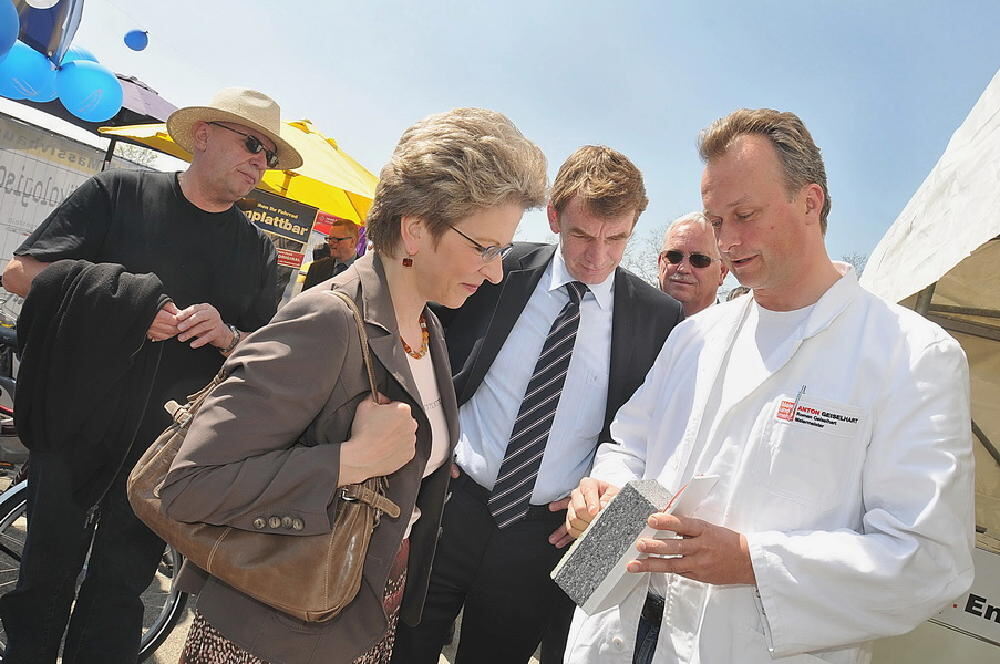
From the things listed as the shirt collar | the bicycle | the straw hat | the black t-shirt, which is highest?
the straw hat

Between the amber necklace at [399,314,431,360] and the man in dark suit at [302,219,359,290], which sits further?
the man in dark suit at [302,219,359,290]

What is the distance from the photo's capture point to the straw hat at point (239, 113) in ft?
10.0

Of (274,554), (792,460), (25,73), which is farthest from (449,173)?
(25,73)

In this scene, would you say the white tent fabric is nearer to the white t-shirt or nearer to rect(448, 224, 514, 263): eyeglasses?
rect(448, 224, 514, 263): eyeglasses

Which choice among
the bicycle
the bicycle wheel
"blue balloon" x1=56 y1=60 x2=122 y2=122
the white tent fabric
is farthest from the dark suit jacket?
"blue balloon" x1=56 y1=60 x2=122 y2=122

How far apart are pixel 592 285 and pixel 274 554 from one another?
68.7 inches

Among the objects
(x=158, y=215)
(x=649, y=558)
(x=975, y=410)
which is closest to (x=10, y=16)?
(x=158, y=215)

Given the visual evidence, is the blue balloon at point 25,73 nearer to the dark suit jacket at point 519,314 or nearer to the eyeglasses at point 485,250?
the dark suit jacket at point 519,314

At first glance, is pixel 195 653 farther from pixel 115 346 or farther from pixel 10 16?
pixel 10 16

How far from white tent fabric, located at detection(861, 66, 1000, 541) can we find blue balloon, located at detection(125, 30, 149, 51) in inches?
409

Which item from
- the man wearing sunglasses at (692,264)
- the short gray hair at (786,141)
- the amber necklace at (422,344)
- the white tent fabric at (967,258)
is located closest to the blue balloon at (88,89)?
the man wearing sunglasses at (692,264)

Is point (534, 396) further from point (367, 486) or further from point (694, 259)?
point (694, 259)

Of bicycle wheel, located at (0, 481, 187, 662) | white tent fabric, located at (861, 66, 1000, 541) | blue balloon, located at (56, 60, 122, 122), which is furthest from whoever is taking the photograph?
blue balloon, located at (56, 60, 122, 122)

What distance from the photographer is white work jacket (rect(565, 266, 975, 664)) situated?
158cm
